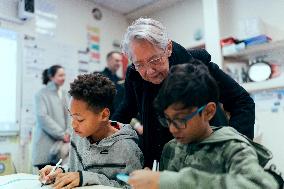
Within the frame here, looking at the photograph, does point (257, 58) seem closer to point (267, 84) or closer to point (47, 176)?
point (267, 84)

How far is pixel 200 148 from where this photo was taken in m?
0.80

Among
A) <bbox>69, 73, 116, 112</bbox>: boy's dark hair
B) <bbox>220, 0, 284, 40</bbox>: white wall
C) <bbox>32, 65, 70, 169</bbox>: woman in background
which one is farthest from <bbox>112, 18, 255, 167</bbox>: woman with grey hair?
<bbox>220, 0, 284, 40</bbox>: white wall

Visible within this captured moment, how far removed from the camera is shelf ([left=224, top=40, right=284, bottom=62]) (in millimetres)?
3283

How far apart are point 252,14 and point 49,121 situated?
98.5 inches

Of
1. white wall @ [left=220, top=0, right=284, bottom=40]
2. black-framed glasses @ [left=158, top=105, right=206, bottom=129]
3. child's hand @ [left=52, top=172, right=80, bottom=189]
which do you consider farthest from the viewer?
white wall @ [left=220, top=0, right=284, bottom=40]

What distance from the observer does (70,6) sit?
170 inches

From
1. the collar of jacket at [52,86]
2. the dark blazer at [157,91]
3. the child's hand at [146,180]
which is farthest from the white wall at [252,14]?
the child's hand at [146,180]

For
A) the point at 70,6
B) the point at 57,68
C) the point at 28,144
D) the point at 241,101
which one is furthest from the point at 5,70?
the point at 241,101

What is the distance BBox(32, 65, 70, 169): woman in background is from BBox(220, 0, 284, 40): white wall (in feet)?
6.36

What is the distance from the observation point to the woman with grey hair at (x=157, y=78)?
1067mm

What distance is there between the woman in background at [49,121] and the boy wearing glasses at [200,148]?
2.54 metres

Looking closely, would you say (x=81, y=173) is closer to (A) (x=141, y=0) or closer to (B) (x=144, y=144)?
(B) (x=144, y=144)

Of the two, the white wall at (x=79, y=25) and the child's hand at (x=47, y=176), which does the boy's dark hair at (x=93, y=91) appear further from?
the white wall at (x=79, y=25)

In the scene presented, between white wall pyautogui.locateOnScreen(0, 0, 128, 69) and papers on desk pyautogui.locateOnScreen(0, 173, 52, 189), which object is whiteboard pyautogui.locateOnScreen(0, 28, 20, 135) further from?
papers on desk pyautogui.locateOnScreen(0, 173, 52, 189)
